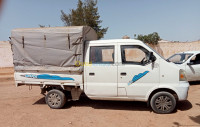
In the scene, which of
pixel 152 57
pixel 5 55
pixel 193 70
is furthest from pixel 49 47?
pixel 5 55

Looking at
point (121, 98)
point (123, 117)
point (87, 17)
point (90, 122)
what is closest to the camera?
point (90, 122)

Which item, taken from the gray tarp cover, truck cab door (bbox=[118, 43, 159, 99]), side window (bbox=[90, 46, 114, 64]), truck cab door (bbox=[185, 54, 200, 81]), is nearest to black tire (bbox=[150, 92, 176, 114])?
truck cab door (bbox=[118, 43, 159, 99])

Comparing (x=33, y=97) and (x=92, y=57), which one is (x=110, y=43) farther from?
(x=33, y=97)

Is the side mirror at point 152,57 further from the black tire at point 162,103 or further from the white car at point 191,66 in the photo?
the white car at point 191,66

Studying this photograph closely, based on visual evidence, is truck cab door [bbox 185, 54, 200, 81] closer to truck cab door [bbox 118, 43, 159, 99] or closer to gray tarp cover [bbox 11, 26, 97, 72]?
truck cab door [bbox 118, 43, 159, 99]

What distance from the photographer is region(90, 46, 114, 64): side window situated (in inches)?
162

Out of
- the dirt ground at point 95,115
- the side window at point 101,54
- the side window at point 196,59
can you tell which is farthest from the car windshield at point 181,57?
the side window at point 101,54

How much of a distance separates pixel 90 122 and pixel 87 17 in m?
17.4

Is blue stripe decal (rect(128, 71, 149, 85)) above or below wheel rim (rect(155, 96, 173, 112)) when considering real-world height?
above

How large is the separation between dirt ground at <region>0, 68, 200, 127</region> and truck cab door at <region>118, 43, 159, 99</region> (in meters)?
0.63

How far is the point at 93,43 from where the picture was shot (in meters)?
4.21

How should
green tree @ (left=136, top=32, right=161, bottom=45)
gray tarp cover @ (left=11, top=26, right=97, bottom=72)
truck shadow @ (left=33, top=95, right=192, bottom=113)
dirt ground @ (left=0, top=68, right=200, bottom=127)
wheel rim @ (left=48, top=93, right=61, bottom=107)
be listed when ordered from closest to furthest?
dirt ground @ (left=0, top=68, right=200, bottom=127) < gray tarp cover @ (left=11, top=26, right=97, bottom=72) < truck shadow @ (left=33, top=95, right=192, bottom=113) < wheel rim @ (left=48, top=93, right=61, bottom=107) < green tree @ (left=136, top=32, right=161, bottom=45)

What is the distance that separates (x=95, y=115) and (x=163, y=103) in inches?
80.5

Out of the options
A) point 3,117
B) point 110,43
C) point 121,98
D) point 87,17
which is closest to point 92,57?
point 110,43
